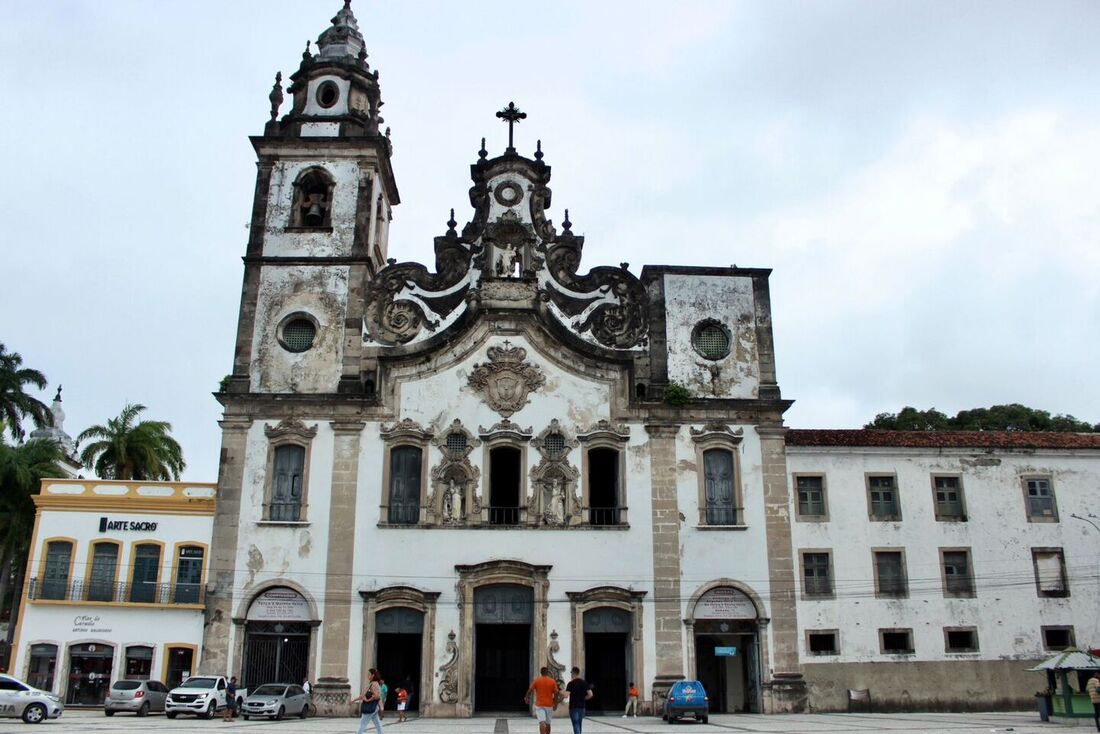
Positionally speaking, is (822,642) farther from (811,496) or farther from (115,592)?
(115,592)

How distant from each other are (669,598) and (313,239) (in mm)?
15608

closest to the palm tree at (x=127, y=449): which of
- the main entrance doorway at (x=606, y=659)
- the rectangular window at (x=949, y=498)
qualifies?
the main entrance doorway at (x=606, y=659)

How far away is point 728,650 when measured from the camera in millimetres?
27578

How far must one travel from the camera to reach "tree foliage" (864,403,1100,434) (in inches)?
1909

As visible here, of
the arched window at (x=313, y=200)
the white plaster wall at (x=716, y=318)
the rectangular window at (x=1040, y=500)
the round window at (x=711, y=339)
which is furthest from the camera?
the arched window at (x=313, y=200)

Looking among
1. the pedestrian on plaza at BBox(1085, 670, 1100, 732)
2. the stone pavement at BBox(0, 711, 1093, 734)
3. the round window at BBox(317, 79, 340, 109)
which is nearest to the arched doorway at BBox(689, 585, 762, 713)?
the stone pavement at BBox(0, 711, 1093, 734)

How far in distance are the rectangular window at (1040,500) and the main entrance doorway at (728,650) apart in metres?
9.16

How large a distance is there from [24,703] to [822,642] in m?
20.2

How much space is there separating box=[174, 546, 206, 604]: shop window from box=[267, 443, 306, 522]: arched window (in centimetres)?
226

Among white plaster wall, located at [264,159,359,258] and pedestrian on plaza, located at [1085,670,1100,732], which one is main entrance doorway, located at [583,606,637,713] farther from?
white plaster wall, located at [264,159,359,258]

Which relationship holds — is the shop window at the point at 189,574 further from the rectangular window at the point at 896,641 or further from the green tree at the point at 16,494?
the rectangular window at the point at 896,641

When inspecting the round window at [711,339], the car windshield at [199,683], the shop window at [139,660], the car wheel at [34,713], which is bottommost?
the car wheel at [34,713]

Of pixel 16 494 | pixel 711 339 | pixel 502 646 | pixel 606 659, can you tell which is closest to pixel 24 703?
pixel 502 646

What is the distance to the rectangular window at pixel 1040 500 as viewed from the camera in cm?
2938
